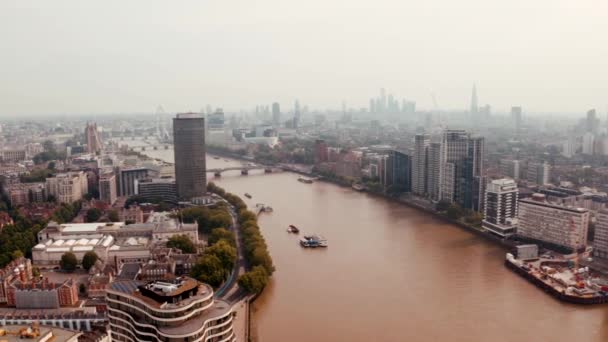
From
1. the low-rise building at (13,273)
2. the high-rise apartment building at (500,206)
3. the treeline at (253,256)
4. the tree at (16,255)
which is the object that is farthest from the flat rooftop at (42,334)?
the high-rise apartment building at (500,206)

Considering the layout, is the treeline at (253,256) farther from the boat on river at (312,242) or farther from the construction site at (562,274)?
the construction site at (562,274)

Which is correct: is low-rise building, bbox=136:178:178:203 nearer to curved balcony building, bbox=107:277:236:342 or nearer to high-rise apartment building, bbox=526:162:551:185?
→ curved balcony building, bbox=107:277:236:342

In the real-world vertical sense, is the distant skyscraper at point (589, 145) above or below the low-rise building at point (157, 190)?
→ above

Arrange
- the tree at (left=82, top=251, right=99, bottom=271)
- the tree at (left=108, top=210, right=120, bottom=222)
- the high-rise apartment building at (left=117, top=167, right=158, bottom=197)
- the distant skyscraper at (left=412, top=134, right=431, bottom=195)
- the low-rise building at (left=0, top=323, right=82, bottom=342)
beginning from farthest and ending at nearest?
the high-rise apartment building at (left=117, top=167, right=158, bottom=197)
the distant skyscraper at (left=412, top=134, right=431, bottom=195)
the tree at (left=108, top=210, right=120, bottom=222)
the tree at (left=82, top=251, right=99, bottom=271)
the low-rise building at (left=0, top=323, right=82, bottom=342)

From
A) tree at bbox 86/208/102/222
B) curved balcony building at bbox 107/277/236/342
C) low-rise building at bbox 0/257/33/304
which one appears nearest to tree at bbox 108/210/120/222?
tree at bbox 86/208/102/222

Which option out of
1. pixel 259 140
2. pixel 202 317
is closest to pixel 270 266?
pixel 202 317

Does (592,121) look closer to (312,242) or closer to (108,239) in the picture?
(312,242)

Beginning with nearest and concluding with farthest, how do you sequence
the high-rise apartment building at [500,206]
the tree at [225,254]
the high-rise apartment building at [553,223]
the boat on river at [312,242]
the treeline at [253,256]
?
the treeline at [253,256]
the tree at [225,254]
the high-rise apartment building at [553,223]
the boat on river at [312,242]
the high-rise apartment building at [500,206]
